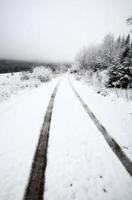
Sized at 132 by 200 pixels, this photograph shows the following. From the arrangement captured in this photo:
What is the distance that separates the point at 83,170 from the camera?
288cm

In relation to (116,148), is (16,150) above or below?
below

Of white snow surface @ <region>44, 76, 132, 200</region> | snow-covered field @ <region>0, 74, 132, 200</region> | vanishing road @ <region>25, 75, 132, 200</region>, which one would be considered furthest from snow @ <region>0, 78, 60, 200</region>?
white snow surface @ <region>44, 76, 132, 200</region>

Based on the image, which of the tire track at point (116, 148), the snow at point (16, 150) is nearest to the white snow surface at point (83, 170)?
the tire track at point (116, 148)

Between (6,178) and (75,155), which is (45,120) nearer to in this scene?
(75,155)

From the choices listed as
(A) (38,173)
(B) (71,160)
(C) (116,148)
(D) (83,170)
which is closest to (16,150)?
(A) (38,173)

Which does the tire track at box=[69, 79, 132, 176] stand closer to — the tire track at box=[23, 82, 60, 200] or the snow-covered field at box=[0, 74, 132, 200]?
the snow-covered field at box=[0, 74, 132, 200]

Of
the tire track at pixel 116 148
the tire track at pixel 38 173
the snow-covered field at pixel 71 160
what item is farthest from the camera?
the tire track at pixel 116 148

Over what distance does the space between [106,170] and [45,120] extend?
12.5 ft

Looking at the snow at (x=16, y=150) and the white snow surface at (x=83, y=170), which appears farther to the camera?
the snow at (x=16, y=150)

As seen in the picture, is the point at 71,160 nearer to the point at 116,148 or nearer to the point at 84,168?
the point at 84,168

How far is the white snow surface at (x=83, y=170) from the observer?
235cm

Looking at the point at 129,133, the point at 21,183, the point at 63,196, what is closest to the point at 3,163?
the point at 21,183

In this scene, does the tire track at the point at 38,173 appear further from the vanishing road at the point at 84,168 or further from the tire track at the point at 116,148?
the tire track at the point at 116,148

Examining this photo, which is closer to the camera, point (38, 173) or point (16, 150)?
point (38, 173)
